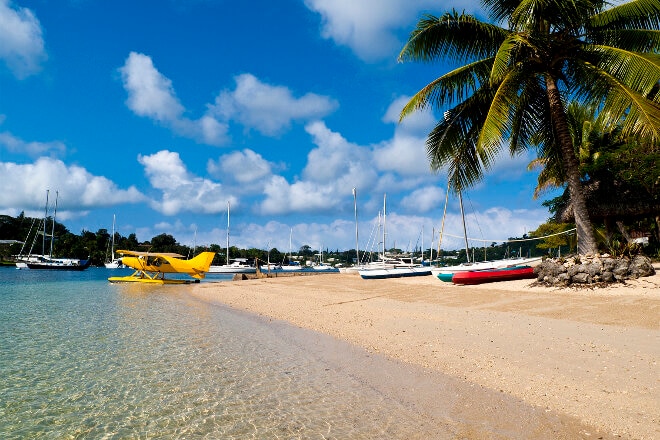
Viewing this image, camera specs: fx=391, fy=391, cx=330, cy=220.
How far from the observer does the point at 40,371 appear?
21.7 ft

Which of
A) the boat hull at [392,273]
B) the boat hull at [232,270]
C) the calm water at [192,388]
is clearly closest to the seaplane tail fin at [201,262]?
the boat hull at [392,273]

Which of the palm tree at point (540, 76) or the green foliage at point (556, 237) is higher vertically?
the palm tree at point (540, 76)

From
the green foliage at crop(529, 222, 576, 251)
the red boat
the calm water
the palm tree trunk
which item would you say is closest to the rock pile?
the palm tree trunk

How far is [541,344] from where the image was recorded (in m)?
7.25

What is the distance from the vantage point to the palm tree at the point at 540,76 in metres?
12.7

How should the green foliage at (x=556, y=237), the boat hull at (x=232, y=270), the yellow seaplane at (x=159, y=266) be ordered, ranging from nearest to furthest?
the green foliage at (x=556, y=237) → the yellow seaplane at (x=159, y=266) → the boat hull at (x=232, y=270)

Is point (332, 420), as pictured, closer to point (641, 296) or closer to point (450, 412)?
point (450, 412)

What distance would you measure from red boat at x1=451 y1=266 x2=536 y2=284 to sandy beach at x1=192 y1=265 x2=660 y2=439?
4647mm

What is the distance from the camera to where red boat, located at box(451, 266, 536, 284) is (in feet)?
62.4

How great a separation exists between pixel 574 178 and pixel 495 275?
6560mm

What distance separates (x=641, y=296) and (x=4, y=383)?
49.8 feet

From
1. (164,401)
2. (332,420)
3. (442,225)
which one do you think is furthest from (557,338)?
(442,225)

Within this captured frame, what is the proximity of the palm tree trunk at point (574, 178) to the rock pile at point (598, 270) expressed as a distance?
606 mm

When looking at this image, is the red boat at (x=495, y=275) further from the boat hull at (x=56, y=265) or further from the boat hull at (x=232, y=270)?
the boat hull at (x=56, y=265)
